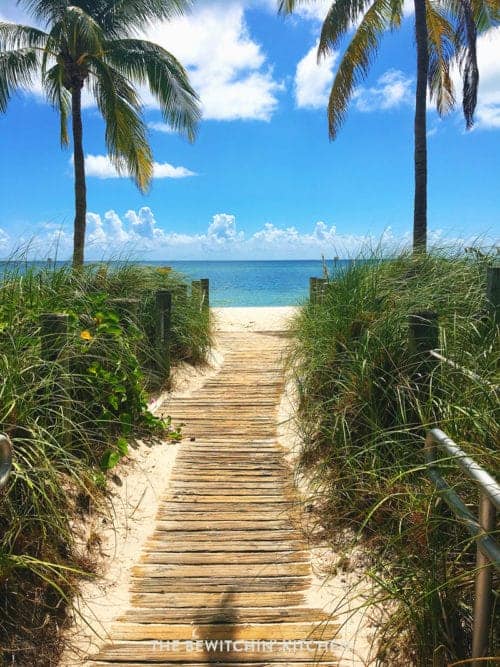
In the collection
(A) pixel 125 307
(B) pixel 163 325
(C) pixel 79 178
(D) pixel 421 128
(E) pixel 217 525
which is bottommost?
(E) pixel 217 525

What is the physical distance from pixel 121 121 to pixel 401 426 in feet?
37.8

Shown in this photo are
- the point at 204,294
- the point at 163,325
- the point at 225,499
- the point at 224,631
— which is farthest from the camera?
the point at 204,294

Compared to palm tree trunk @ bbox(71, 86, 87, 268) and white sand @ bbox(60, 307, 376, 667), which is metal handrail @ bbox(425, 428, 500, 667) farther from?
palm tree trunk @ bbox(71, 86, 87, 268)

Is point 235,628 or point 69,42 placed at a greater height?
point 69,42

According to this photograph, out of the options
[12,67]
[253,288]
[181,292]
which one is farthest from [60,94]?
[253,288]

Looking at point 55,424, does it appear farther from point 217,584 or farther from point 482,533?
point 482,533

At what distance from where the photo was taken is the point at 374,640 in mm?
2609

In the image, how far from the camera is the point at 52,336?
3744 millimetres

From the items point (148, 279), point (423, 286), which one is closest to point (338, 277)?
point (423, 286)

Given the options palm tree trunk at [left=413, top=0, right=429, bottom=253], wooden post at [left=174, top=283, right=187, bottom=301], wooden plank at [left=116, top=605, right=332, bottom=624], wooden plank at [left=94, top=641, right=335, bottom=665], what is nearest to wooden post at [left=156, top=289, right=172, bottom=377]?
wooden post at [left=174, top=283, right=187, bottom=301]

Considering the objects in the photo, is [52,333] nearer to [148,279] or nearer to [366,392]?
[366,392]

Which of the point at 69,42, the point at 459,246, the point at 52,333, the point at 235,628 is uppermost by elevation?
the point at 69,42

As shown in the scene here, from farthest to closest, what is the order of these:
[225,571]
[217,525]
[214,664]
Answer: [217,525]
[225,571]
[214,664]

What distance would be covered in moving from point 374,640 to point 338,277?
13.4 ft
